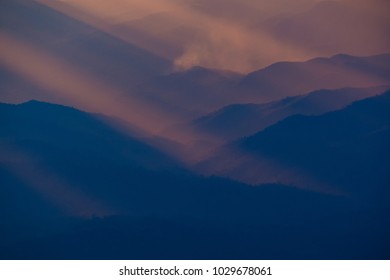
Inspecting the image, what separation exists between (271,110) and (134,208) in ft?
4.44

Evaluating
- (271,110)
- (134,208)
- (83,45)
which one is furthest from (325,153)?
(83,45)

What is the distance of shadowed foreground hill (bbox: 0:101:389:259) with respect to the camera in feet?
16.3

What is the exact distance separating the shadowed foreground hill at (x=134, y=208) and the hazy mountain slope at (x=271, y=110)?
421mm

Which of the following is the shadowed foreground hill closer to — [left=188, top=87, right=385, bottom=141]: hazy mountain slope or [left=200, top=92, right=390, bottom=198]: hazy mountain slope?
[left=200, top=92, right=390, bottom=198]: hazy mountain slope

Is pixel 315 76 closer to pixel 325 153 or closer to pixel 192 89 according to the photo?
pixel 325 153

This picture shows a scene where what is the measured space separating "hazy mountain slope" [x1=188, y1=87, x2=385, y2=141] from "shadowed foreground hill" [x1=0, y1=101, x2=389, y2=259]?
0.42 m

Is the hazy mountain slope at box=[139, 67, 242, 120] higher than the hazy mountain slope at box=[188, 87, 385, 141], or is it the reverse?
the hazy mountain slope at box=[139, 67, 242, 120]

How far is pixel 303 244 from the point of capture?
16.3ft

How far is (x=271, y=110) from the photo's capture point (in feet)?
16.6

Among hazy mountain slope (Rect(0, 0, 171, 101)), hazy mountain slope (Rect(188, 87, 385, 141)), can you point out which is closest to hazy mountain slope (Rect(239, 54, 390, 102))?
hazy mountain slope (Rect(188, 87, 385, 141))

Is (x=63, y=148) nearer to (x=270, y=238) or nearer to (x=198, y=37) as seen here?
(x=198, y=37)
